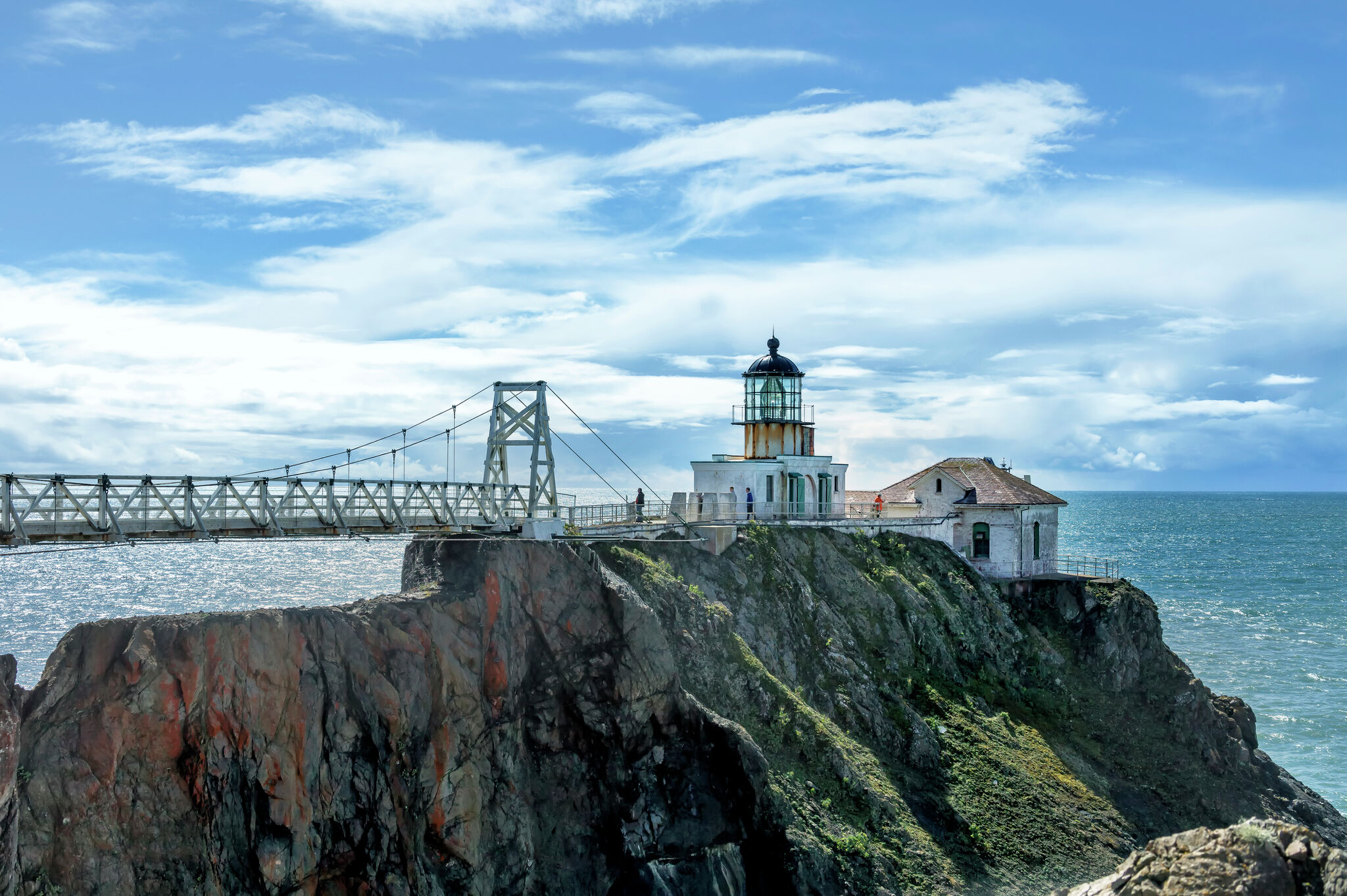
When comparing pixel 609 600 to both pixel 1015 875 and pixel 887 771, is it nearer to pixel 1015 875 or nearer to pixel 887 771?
pixel 887 771

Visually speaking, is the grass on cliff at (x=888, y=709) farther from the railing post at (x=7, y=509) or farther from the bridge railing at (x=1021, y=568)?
the railing post at (x=7, y=509)

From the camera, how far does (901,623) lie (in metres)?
49.8

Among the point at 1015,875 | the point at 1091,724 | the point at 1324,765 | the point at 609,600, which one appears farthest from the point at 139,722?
the point at 1324,765

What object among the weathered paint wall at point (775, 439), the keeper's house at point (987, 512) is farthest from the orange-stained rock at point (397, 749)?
the keeper's house at point (987, 512)

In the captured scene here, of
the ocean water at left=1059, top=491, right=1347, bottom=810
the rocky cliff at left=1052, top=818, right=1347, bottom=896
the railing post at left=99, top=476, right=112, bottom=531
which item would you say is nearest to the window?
the ocean water at left=1059, top=491, right=1347, bottom=810

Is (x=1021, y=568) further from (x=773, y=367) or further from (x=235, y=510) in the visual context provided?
(x=235, y=510)

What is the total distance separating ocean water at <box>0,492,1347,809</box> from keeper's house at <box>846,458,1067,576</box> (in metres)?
15.2

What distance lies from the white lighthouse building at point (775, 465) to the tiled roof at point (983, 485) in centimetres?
420

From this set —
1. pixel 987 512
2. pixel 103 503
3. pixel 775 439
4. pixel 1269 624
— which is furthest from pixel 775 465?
pixel 1269 624

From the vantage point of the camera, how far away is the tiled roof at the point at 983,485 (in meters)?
60.3

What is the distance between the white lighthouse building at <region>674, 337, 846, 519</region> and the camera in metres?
56.6

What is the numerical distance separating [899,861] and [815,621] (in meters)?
11.2

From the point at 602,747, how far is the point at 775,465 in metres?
24.7

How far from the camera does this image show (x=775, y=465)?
57062mm
